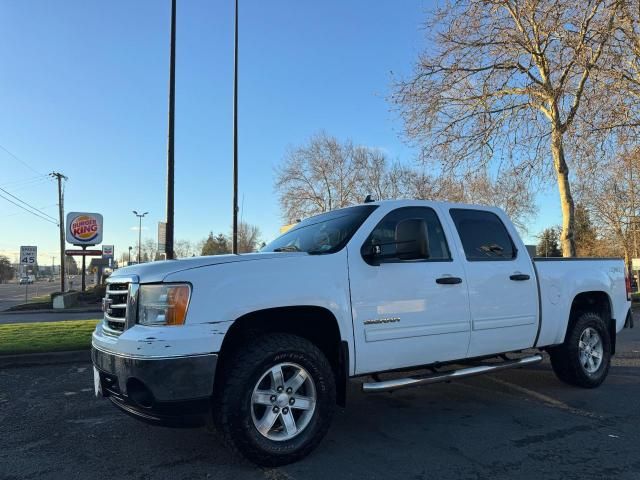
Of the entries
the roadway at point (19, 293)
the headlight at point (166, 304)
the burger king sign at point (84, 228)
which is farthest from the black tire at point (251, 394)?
the burger king sign at point (84, 228)

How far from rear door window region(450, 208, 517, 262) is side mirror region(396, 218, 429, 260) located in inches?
31.2

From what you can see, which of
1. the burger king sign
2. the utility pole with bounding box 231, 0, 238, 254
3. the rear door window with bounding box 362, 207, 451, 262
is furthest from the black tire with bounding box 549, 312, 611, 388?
the burger king sign

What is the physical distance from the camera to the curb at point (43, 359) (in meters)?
7.46

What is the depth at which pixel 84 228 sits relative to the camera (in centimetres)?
3206

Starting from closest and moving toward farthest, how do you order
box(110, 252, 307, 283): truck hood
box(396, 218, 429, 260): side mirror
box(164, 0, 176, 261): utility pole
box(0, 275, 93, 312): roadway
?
box(110, 252, 307, 283): truck hood, box(396, 218, 429, 260): side mirror, box(164, 0, 176, 261): utility pole, box(0, 275, 93, 312): roadway

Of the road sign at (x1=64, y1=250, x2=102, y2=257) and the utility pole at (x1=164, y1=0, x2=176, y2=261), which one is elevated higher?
the utility pole at (x1=164, y1=0, x2=176, y2=261)

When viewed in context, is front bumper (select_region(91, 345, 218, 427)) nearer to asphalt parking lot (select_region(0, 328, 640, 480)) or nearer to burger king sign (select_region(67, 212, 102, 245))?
asphalt parking lot (select_region(0, 328, 640, 480))

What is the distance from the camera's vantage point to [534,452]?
159 inches

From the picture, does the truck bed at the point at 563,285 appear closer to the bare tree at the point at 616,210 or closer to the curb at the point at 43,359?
the curb at the point at 43,359

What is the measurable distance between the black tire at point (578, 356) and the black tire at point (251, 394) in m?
3.34

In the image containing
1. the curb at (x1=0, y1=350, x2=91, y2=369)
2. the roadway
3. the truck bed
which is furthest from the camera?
the roadway

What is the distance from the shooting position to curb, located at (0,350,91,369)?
7465 mm

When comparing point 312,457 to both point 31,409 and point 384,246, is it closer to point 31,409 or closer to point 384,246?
point 384,246

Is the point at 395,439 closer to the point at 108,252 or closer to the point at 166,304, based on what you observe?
the point at 166,304
